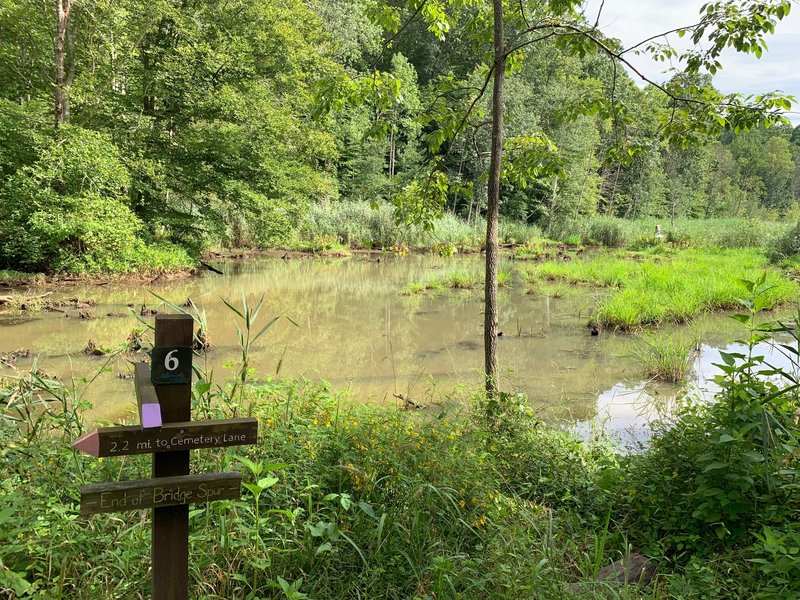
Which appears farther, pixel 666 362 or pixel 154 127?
pixel 154 127

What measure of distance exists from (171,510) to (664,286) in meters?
13.0

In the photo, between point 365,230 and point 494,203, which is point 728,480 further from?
point 365,230

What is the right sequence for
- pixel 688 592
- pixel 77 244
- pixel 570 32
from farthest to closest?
1. pixel 77 244
2. pixel 570 32
3. pixel 688 592

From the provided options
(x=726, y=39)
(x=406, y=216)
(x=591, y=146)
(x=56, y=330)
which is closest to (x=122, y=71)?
(x=56, y=330)

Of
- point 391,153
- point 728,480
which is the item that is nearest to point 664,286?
point 728,480

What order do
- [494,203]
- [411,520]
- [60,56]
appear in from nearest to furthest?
[411,520], [494,203], [60,56]

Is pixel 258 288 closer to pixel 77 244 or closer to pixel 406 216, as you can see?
pixel 77 244

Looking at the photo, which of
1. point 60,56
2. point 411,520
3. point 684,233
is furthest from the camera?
point 684,233

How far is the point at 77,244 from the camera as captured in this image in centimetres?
1405

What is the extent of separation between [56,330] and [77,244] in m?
5.46

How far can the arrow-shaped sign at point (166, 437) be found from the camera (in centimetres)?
163

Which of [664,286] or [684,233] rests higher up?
[684,233]

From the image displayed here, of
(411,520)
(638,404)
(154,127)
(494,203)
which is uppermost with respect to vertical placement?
(154,127)

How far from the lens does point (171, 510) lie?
1791 millimetres
